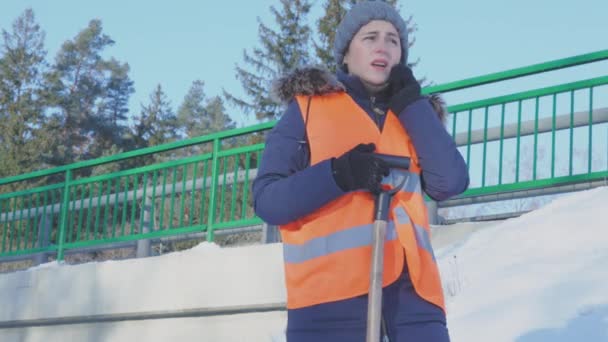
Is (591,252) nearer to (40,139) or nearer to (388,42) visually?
(388,42)

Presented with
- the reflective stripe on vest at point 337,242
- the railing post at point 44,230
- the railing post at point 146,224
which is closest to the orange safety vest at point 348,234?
the reflective stripe on vest at point 337,242

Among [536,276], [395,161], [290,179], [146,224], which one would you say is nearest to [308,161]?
[290,179]

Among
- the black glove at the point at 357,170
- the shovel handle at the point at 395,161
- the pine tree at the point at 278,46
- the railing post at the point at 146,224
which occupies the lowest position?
the black glove at the point at 357,170

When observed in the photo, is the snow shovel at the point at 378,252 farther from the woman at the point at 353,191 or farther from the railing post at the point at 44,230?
the railing post at the point at 44,230

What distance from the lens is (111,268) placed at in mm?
6895

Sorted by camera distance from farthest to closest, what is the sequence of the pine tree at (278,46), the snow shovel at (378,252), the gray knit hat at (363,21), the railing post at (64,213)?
the pine tree at (278,46) → the railing post at (64,213) → the gray knit hat at (363,21) → the snow shovel at (378,252)

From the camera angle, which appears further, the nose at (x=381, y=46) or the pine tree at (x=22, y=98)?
the pine tree at (x=22, y=98)

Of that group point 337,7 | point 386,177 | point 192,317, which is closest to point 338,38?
point 386,177

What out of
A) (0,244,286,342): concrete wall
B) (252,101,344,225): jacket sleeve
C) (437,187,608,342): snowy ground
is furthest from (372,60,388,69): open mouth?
(0,244,286,342): concrete wall

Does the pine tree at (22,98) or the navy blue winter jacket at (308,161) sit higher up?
the pine tree at (22,98)

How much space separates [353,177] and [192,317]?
443 cm

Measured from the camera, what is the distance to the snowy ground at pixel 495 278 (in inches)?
170

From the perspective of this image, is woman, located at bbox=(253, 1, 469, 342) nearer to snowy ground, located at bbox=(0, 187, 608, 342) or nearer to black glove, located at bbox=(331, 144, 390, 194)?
black glove, located at bbox=(331, 144, 390, 194)

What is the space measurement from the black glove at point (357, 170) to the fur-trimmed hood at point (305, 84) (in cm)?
28
